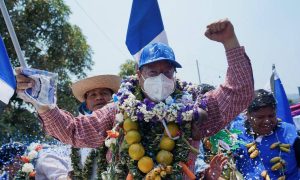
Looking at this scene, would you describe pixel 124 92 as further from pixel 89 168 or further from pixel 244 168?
pixel 244 168

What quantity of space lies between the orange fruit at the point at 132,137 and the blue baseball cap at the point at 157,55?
0.49 m

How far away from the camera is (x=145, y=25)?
17.3 ft

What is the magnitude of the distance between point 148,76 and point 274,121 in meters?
2.23

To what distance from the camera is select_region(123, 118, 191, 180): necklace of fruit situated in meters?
3.07

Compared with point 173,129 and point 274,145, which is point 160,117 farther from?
point 274,145

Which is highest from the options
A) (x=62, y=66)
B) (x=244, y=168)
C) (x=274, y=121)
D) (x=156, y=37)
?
(x=62, y=66)

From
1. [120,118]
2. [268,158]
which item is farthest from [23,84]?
Result: [268,158]

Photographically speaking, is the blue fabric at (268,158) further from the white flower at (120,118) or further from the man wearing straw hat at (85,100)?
the white flower at (120,118)

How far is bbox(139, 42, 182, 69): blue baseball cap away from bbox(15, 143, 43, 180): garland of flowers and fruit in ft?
8.10

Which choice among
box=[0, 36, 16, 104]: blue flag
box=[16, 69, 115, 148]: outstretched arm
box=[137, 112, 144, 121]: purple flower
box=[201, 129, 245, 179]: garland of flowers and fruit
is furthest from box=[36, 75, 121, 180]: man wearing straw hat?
box=[137, 112, 144, 121]: purple flower

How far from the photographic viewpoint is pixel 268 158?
491 centimetres

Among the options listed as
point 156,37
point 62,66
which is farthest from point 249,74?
point 62,66

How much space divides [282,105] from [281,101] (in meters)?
0.07

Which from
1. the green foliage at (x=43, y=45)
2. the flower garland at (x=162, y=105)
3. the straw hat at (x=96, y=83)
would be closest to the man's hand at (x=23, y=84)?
the flower garland at (x=162, y=105)
